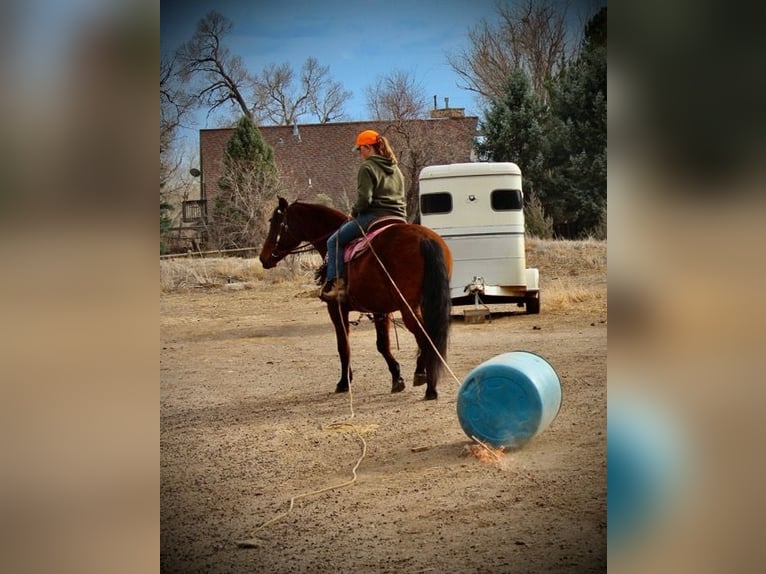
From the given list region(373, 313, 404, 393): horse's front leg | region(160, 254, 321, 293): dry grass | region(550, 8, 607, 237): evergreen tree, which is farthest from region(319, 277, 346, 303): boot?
region(550, 8, 607, 237): evergreen tree

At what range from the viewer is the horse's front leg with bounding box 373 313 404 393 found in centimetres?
473

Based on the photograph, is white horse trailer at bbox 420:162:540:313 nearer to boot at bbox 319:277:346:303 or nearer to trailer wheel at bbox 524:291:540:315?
trailer wheel at bbox 524:291:540:315

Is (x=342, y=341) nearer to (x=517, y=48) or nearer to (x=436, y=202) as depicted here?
(x=436, y=202)

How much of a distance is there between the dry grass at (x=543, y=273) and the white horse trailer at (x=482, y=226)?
11 cm

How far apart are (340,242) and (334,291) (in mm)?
304

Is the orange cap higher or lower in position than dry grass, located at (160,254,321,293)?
higher

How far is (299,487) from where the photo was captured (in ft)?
14.1

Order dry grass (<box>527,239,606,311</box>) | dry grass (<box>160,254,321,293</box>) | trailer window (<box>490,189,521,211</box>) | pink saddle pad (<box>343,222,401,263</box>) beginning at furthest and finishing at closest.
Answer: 1. pink saddle pad (<box>343,222,401,263</box>)
2. dry grass (<box>160,254,321,293</box>)
3. trailer window (<box>490,189,521,211</box>)
4. dry grass (<box>527,239,606,311</box>)

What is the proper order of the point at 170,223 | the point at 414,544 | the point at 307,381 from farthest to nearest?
the point at 307,381 < the point at 170,223 < the point at 414,544

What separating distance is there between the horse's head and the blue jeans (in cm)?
25

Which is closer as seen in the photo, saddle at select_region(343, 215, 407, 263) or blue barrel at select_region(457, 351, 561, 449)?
blue barrel at select_region(457, 351, 561, 449)
